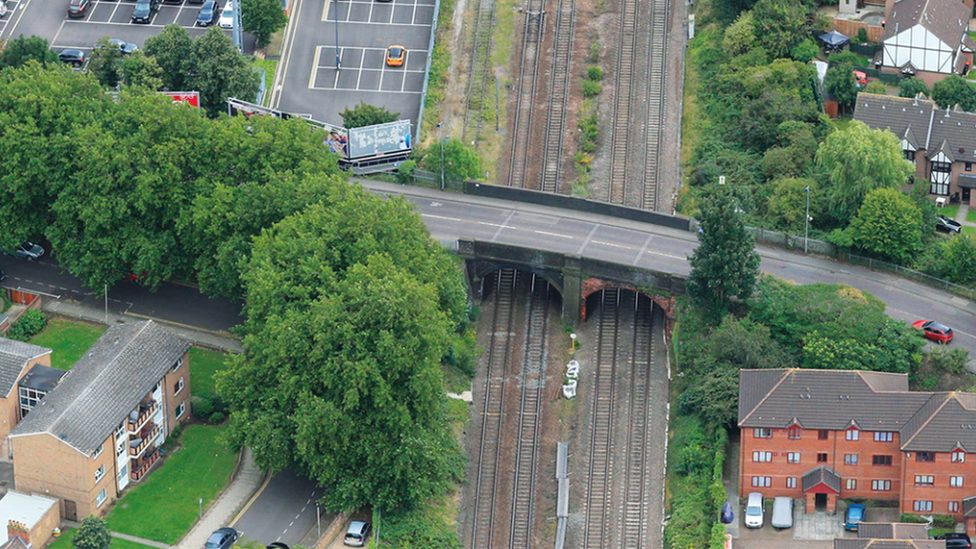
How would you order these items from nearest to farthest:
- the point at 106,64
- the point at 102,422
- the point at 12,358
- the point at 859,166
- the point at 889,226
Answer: the point at 102,422 → the point at 12,358 → the point at 889,226 → the point at 859,166 → the point at 106,64

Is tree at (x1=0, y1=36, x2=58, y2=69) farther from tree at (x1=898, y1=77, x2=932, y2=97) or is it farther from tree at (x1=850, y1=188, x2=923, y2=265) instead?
tree at (x1=898, y1=77, x2=932, y2=97)

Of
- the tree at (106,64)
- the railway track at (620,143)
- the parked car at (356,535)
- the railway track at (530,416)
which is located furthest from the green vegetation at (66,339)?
the railway track at (620,143)

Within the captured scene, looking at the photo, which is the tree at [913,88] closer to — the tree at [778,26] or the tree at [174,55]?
the tree at [778,26]

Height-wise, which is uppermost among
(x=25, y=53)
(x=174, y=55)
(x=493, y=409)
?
(x=174, y=55)

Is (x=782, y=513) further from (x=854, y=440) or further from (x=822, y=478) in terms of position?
(x=854, y=440)

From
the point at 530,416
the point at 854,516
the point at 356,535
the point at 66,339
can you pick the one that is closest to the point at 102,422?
the point at 356,535

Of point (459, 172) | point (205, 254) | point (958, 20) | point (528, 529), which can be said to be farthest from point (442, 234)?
point (958, 20)
